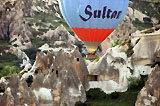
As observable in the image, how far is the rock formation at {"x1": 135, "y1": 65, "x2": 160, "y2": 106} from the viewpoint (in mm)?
29328

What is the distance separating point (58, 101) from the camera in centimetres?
3250

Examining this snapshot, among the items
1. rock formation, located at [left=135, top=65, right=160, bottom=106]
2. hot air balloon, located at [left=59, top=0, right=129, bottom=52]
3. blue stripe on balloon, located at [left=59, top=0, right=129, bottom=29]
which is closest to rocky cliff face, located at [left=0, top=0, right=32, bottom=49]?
hot air balloon, located at [left=59, top=0, right=129, bottom=52]

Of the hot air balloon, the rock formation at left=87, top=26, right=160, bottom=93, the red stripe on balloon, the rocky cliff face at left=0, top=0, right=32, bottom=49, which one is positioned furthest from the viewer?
the rocky cliff face at left=0, top=0, right=32, bottom=49

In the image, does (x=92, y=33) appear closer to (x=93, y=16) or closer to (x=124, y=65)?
(x=93, y=16)

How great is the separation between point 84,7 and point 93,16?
4.02 ft

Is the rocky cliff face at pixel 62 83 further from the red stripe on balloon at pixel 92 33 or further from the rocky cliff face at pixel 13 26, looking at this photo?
the rocky cliff face at pixel 13 26

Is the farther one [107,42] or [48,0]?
[48,0]

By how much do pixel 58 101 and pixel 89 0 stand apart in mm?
9367

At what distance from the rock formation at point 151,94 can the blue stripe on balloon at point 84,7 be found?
8.67 m

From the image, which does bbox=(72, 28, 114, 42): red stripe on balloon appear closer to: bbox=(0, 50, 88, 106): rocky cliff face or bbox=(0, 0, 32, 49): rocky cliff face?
bbox=(0, 50, 88, 106): rocky cliff face

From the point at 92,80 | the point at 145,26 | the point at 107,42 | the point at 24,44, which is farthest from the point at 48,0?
the point at 92,80

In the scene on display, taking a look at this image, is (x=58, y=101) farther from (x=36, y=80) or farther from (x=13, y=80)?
(x=13, y=80)

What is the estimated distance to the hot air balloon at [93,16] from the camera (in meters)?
35.5

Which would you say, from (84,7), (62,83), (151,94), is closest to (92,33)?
(84,7)
